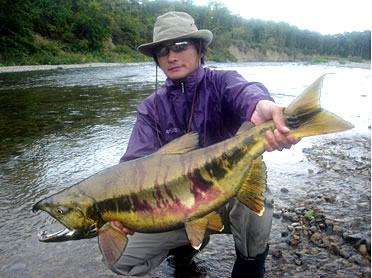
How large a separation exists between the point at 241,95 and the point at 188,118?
681 millimetres

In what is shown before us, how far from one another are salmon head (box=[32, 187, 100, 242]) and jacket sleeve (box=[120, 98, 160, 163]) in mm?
723

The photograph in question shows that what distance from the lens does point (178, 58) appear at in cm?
304

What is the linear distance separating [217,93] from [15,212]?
3.25m

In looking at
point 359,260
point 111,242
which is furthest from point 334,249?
point 111,242

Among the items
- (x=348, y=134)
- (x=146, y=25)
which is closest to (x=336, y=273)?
(x=348, y=134)

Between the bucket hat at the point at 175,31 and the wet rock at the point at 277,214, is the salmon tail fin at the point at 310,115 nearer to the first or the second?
the bucket hat at the point at 175,31

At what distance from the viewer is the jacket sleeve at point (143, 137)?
9.44 feet

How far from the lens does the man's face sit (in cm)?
302

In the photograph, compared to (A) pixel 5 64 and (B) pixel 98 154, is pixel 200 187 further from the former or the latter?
(A) pixel 5 64

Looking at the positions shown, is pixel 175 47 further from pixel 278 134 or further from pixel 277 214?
pixel 277 214

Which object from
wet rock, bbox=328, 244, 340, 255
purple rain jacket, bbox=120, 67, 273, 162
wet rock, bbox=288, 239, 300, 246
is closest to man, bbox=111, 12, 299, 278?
purple rain jacket, bbox=120, 67, 273, 162

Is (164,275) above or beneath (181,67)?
beneath

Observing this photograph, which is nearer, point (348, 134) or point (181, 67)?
point (181, 67)

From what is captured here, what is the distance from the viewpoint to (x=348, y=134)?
25.6ft
